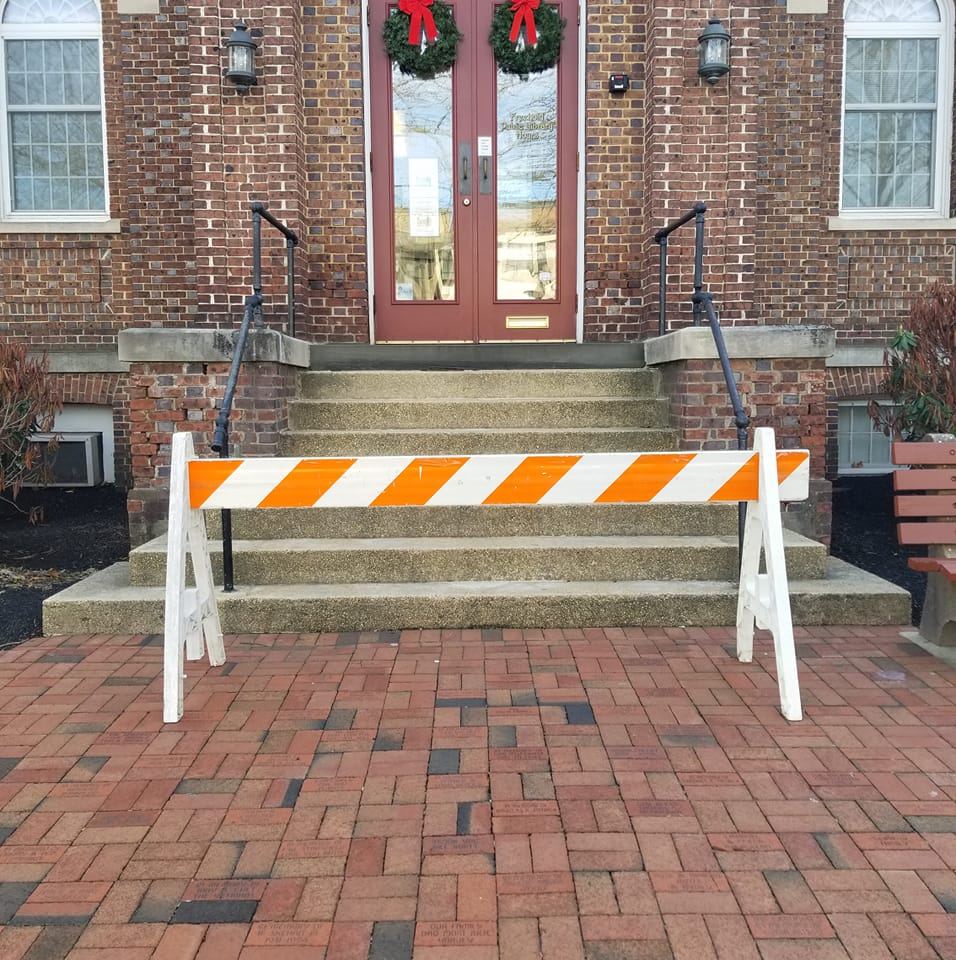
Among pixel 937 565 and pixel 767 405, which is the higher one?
pixel 767 405

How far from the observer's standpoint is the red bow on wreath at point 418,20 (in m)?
6.56

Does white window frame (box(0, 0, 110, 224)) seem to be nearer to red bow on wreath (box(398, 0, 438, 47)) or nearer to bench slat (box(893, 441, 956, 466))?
red bow on wreath (box(398, 0, 438, 47))

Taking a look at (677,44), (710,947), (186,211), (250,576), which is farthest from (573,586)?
(186,211)

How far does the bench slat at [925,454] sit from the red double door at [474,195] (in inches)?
136

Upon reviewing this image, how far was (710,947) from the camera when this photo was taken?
1.95 m

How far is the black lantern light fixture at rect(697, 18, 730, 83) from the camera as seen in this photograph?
19.4 feet

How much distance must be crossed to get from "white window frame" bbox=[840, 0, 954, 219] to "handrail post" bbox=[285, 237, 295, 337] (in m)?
5.38

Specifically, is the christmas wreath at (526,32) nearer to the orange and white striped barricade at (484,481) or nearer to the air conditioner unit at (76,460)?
the orange and white striped barricade at (484,481)

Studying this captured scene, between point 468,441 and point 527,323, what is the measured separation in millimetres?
2062

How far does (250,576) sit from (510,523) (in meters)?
1.47

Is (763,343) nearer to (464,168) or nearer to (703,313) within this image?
(703,313)

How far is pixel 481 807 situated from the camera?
257cm

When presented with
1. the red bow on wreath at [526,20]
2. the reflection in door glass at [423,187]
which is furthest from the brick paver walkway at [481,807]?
the red bow on wreath at [526,20]

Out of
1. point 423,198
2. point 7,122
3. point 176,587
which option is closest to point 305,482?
point 176,587
